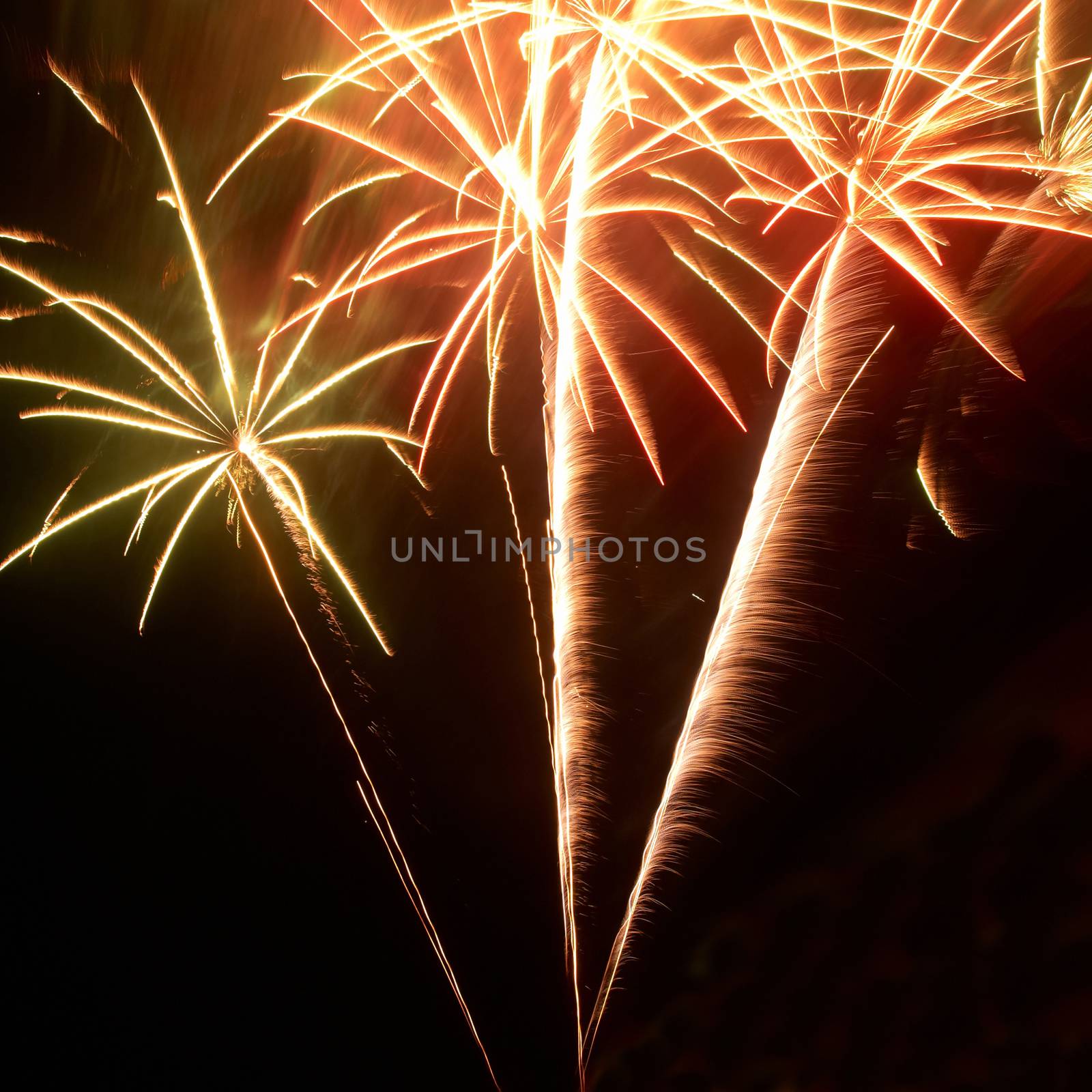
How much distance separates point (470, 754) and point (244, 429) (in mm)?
884

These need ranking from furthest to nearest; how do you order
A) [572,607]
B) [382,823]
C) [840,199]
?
1. [382,823]
2. [572,607]
3. [840,199]

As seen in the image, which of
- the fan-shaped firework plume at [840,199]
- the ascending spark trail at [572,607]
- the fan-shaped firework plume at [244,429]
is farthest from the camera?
the fan-shaped firework plume at [244,429]

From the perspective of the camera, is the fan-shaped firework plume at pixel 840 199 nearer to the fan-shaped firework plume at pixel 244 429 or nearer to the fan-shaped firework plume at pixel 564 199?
the fan-shaped firework plume at pixel 564 199

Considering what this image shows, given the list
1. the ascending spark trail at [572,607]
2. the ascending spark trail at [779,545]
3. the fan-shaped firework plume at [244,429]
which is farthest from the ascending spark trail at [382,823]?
the ascending spark trail at [779,545]

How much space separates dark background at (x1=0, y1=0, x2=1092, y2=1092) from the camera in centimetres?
128

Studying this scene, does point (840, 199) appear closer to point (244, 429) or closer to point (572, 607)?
point (572, 607)

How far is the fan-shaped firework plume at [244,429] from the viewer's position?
1.59 meters

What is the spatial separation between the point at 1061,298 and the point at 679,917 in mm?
1328

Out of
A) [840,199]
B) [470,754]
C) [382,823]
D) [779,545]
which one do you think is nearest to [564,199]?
[840,199]

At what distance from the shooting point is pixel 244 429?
1.61 metres

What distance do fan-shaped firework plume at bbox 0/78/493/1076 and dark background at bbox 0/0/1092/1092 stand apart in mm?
47

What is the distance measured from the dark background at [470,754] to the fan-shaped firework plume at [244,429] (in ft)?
0.15

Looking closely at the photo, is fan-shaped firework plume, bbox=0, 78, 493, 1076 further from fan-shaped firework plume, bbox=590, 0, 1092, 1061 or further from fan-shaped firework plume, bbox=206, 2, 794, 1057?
fan-shaped firework plume, bbox=590, 0, 1092, 1061

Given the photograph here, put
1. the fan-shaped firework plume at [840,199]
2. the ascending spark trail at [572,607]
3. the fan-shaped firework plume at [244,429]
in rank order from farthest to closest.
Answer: the fan-shaped firework plume at [244,429] → the ascending spark trail at [572,607] → the fan-shaped firework plume at [840,199]
